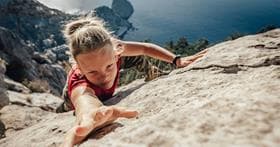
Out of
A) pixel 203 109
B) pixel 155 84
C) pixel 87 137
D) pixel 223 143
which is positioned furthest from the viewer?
pixel 155 84

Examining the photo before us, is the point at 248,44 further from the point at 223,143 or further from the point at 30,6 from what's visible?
the point at 30,6

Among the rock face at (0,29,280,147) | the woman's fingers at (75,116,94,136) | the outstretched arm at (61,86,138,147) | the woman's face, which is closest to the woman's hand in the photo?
the rock face at (0,29,280,147)

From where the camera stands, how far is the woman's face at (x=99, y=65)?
3320mm

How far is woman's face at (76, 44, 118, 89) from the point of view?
3.32 m

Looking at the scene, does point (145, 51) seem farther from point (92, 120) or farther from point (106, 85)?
point (92, 120)

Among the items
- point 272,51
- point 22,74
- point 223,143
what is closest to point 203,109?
point 223,143

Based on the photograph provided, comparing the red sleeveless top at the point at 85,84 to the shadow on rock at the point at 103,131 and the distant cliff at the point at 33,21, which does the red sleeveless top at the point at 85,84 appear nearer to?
the shadow on rock at the point at 103,131

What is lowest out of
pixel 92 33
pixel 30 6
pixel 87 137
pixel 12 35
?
pixel 87 137

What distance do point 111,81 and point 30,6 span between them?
78711 mm

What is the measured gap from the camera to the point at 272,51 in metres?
3.21

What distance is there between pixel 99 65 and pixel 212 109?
1.71m

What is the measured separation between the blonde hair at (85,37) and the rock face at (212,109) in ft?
1.84

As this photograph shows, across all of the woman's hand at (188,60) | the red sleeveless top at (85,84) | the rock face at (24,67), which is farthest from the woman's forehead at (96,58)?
the rock face at (24,67)

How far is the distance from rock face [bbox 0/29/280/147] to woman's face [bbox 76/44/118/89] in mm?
376
